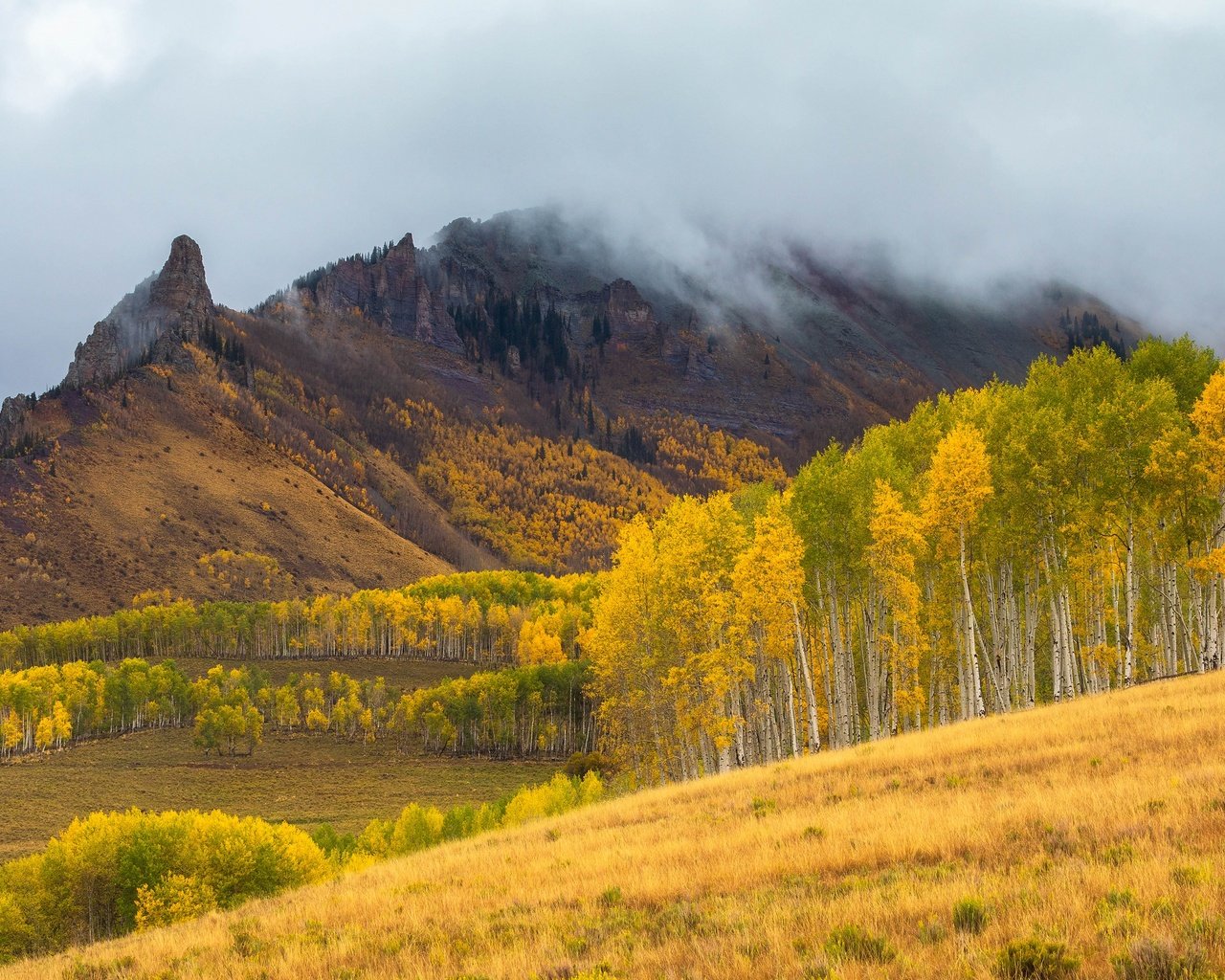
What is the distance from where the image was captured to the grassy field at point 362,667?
475ft

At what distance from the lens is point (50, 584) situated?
605 ft

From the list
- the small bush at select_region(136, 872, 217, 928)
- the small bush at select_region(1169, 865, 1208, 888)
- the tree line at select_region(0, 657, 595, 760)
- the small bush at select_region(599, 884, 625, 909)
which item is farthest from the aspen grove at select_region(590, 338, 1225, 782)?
the tree line at select_region(0, 657, 595, 760)

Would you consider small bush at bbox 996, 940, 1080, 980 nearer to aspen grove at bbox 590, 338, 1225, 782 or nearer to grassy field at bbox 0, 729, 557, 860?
aspen grove at bbox 590, 338, 1225, 782

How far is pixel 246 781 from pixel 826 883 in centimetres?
9807

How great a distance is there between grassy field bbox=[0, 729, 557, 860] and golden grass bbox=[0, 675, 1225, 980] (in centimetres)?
6116

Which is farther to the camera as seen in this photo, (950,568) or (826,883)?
(950,568)

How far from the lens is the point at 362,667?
152875mm

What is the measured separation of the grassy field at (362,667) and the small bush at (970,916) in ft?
446

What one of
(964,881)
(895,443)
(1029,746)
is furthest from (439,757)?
(964,881)

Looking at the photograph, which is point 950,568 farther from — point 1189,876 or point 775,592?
point 1189,876

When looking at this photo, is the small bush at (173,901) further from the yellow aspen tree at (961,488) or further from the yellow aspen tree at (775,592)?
the yellow aspen tree at (961,488)

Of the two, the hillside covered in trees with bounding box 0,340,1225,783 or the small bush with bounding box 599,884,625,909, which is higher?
the hillside covered in trees with bounding box 0,340,1225,783

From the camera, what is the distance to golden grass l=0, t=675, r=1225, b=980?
9.12 m

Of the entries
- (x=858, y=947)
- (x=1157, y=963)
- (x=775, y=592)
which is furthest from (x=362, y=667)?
(x=1157, y=963)
